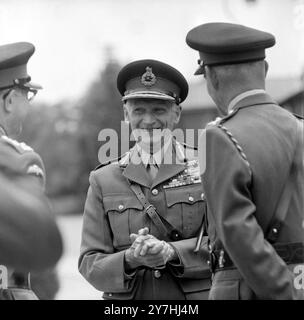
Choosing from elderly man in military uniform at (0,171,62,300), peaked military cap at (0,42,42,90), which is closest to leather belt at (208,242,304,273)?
elderly man in military uniform at (0,171,62,300)

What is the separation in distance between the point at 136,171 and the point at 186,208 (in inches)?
11.8

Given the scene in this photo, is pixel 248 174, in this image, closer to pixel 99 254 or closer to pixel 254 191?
pixel 254 191

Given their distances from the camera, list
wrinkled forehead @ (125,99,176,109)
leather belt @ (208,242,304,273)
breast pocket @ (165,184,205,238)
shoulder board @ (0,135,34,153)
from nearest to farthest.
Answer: leather belt @ (208,242,304,273) → shoulder board @ (0,135,34,153) → breast pocket @ (165,184,205,238) → wrinkled forehead @ (125,99,176,109)

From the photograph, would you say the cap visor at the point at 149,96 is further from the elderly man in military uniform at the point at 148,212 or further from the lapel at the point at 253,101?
the lapel at the point at 253,101

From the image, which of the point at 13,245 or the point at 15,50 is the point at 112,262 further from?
the point at 15,50

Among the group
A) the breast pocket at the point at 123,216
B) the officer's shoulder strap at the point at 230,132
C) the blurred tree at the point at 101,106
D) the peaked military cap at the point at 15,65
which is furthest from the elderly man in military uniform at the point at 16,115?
the blurred tree at the point at 101,106

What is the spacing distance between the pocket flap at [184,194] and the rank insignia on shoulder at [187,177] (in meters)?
0.02

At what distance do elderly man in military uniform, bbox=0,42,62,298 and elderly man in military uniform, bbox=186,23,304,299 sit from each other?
703mm

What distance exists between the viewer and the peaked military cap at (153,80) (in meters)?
3.45

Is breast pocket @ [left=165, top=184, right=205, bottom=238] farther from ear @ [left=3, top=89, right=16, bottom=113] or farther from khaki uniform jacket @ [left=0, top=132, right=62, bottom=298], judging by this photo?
ear @ [left=3, top=89, right=16, bottom=113]

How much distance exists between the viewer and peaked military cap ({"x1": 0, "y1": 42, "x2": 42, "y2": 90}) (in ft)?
10.3

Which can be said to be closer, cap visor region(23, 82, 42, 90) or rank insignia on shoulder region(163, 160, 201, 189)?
cap visor region(23, 82, 42, 90)

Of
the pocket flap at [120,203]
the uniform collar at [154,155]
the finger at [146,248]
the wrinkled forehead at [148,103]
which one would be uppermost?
the wrinkled forehead at [148,103]

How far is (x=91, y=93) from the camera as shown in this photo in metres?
22.1
